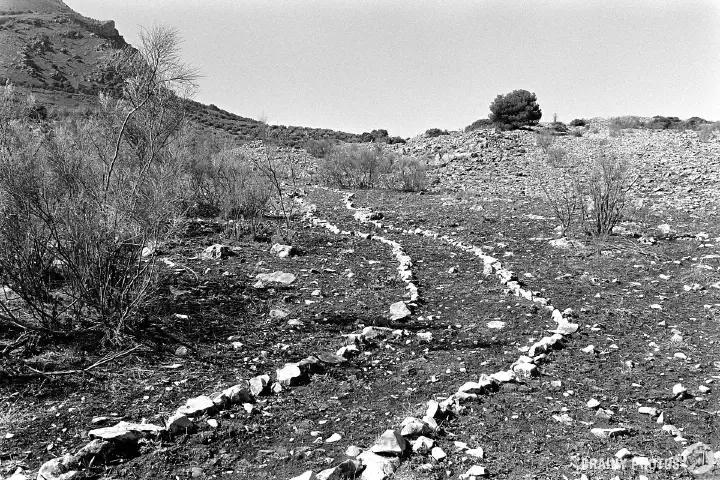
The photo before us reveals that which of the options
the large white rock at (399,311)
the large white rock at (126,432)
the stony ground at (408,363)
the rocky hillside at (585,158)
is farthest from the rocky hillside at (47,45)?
the large white rock at (126,432)

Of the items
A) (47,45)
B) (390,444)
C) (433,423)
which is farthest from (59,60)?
(390,444)

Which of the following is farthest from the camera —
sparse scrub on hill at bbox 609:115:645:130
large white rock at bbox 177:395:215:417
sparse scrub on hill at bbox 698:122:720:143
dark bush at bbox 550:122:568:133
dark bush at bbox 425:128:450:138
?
dark bush at bbox 425:128:450:138

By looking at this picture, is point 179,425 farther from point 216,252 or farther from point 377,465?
point 216,252

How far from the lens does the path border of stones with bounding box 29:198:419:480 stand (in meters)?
3.03

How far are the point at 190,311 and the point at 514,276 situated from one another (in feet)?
14.1

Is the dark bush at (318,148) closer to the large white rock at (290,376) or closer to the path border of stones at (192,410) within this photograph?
the path border of stones at (192,410)

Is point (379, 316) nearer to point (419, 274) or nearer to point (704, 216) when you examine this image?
point (419, 274)

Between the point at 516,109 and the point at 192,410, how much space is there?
108 feet

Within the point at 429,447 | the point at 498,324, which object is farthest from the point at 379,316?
the point at 429,447

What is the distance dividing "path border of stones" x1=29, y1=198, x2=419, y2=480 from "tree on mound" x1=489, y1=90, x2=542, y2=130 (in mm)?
29484

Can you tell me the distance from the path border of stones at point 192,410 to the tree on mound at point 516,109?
29.5 meters

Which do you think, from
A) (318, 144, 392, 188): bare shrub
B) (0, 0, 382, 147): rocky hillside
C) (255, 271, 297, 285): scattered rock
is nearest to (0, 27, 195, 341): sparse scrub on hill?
(255, 271, 297, 285): scattered rock

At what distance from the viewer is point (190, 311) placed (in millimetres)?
5930

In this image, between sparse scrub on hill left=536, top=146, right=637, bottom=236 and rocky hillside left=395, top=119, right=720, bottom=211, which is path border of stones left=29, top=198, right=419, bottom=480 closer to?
sparse scrub on hill left=536, top=146, right=637, bottom=236
